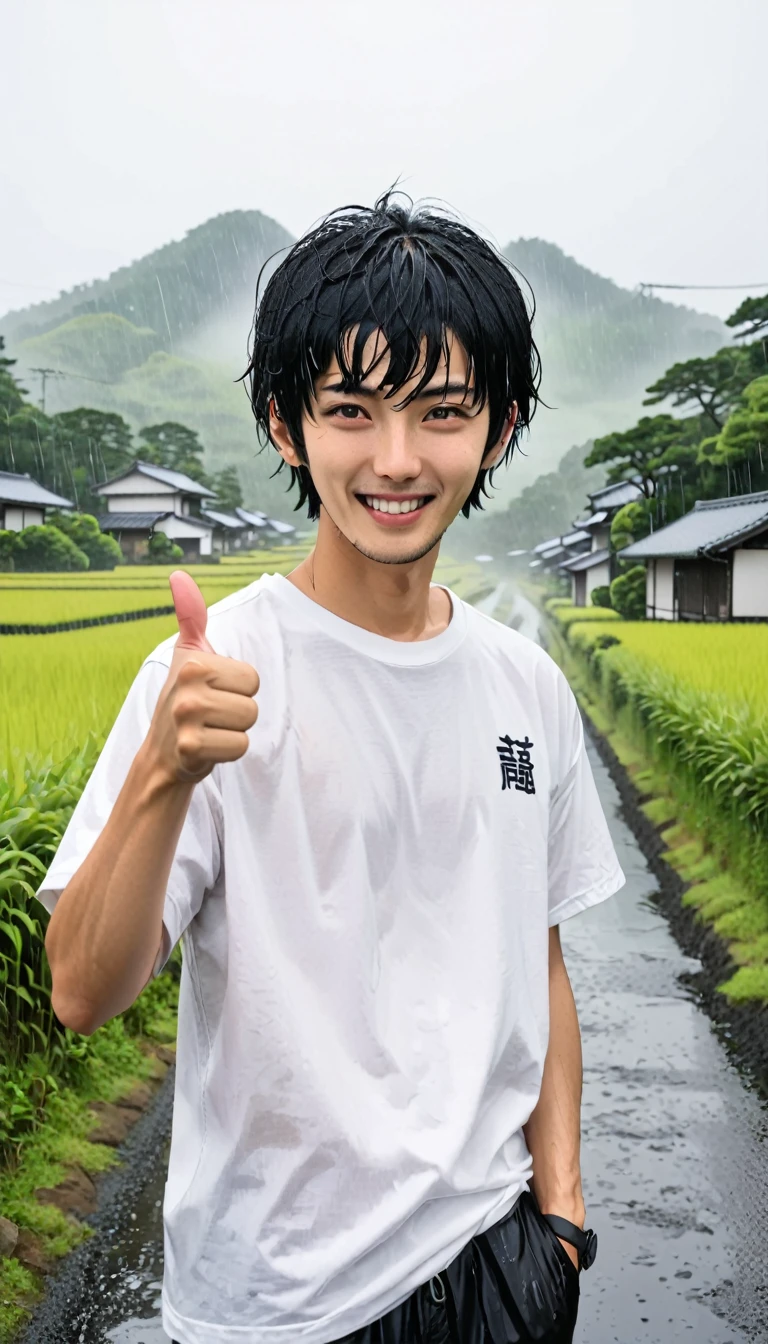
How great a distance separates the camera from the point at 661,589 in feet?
34.3

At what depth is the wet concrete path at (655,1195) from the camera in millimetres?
2887

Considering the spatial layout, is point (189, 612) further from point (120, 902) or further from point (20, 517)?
point (20, 517)

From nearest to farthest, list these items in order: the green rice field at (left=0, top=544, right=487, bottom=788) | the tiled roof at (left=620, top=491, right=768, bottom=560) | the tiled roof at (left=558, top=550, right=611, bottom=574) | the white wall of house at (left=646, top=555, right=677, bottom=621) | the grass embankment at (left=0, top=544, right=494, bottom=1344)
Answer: the grass embankment at (left=0, top=544, right=494, bottom=1344) < the green rice field at (left=0, top=544, right=487, bottom=788) < the tiled roof at (left=620, top=491, right=768, bottom=560) < the white wall of house at (left=646, top=555, right=677, bottom=621) < the tiled roof at (left=558, top=550, right=611, bottom=574)

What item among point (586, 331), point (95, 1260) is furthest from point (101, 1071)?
point (586, 331)

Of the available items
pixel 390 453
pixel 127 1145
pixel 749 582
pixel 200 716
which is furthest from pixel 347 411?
pixel 749 582

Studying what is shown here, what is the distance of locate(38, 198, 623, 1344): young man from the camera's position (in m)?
0.89

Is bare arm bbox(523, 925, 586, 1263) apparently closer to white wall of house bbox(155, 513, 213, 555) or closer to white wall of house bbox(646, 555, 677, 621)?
white wall of house bbox(155, 513, 213, 555)

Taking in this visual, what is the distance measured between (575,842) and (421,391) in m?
0.51

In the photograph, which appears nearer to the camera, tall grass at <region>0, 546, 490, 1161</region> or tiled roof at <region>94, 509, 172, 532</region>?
tall grass at <region>0, 546, 490, 1161</region>

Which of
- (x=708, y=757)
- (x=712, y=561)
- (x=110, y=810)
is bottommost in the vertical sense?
(x=708, y=757)

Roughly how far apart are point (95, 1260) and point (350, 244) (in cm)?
264

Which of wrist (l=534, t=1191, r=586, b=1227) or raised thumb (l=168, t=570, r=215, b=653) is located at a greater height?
raised thumb (l=168, t=570, r=215, b=653)

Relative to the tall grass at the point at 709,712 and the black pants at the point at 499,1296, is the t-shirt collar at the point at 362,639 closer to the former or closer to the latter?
the black pants at the point at 499,1296

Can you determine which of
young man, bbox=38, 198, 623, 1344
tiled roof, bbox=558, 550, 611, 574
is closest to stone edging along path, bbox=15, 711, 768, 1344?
young man, bbox=38, 198, 623, 1344
